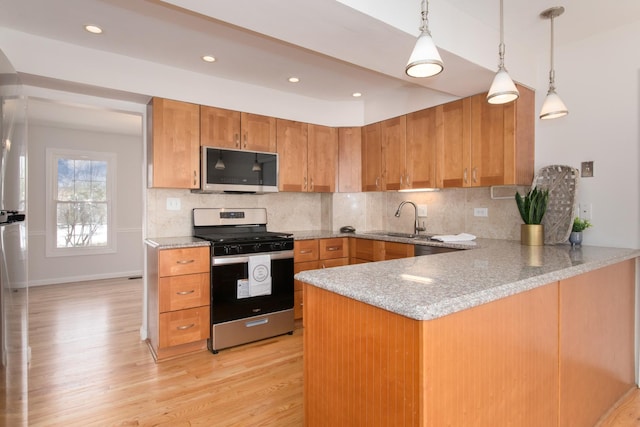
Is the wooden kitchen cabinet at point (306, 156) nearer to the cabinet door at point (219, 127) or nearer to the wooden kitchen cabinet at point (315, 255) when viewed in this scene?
the cabinet door at point (219, 127)

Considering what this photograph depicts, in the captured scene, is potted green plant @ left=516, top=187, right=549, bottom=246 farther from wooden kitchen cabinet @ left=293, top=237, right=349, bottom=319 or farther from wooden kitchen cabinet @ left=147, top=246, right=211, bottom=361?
wooden kitchen cabinet @ left=147, top=246, right=211, bottom=361

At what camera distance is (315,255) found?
350 cm

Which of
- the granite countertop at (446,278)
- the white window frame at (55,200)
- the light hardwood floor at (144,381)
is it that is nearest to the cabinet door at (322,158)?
the light hardwood floor at (144,381)

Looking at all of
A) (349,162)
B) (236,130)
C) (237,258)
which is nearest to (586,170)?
(349,162)

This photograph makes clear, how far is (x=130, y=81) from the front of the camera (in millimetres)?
2816

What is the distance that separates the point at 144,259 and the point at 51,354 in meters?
0.99

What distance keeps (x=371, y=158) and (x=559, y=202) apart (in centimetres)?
189

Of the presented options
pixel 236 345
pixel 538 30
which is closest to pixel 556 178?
pixel 538 30

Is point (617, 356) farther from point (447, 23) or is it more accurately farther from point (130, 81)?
point (130, 81)

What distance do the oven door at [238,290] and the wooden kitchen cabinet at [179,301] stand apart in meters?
A: 0.07

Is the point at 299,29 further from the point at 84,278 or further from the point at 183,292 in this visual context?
the point at 84,278

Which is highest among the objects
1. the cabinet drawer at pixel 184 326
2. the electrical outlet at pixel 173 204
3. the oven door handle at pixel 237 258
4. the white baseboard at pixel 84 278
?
the electrical outlet at pixel 173 204

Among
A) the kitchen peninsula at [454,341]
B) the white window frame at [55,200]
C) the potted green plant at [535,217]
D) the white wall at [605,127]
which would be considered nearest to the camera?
the kitchen peninsula at [454,341]

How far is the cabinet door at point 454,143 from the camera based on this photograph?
2951 mm
